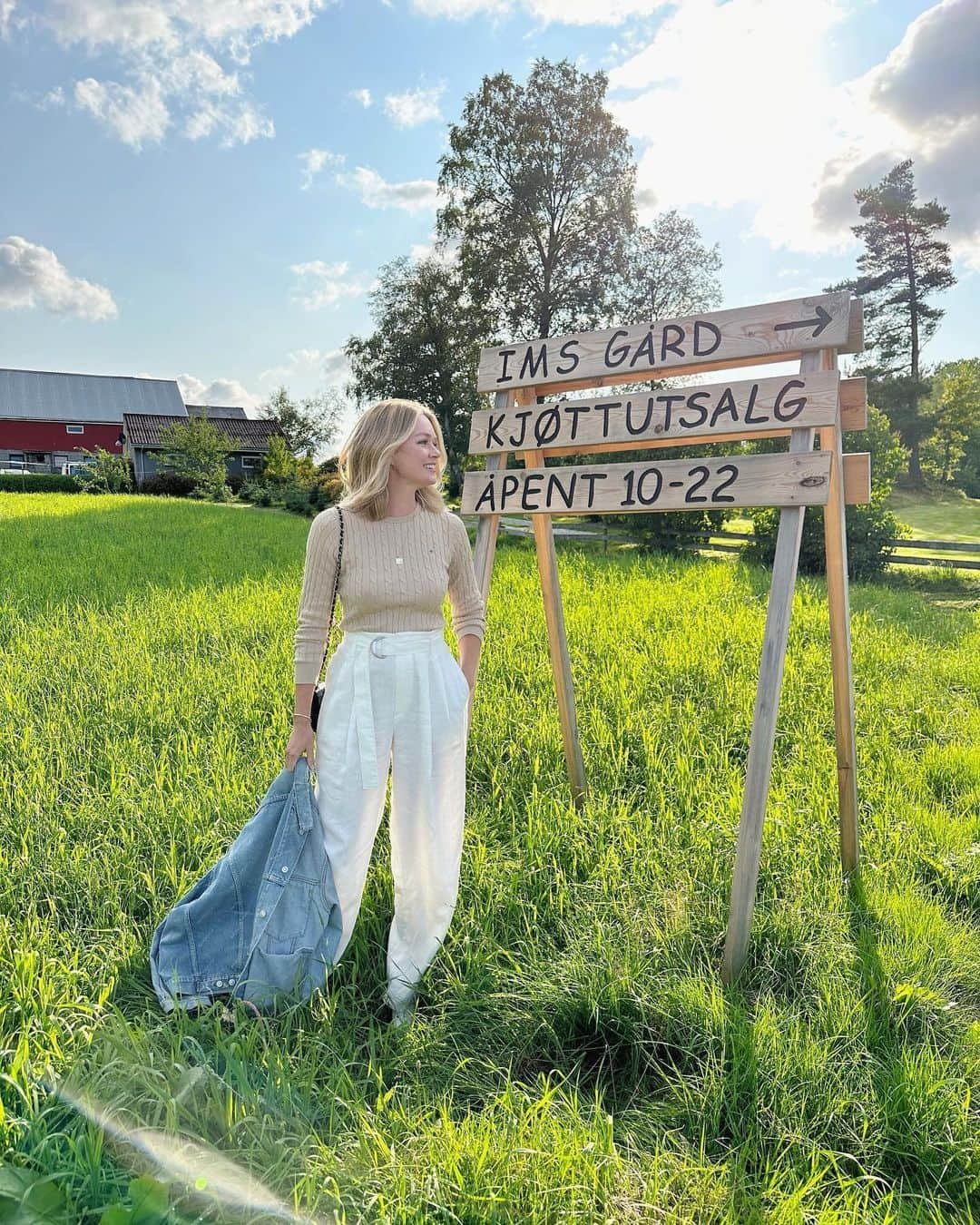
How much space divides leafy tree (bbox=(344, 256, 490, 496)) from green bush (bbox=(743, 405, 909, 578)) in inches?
705

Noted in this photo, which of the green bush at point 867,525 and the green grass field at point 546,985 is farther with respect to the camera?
the green bush at point 867,525

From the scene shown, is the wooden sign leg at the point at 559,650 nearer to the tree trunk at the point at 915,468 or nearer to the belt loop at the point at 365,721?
the belt loop at the point at 365,721

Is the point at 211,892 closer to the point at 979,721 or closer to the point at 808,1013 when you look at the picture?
the point at 808,1013

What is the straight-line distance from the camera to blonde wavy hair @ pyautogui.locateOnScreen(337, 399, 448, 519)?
258cm

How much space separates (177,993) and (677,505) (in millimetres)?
2410

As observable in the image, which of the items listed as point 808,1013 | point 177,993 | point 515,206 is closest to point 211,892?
point 177,993

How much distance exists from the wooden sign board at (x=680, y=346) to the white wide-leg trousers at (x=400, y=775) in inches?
53.8

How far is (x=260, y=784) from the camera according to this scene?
3865 mm

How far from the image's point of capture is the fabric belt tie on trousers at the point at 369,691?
2.59m

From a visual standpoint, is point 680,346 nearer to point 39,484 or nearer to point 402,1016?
point 402,1016

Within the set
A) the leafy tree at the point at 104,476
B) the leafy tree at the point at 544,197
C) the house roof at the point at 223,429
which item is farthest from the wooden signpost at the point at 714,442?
the house roof at the point at 223,429

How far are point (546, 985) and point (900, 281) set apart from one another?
4003 centimetres

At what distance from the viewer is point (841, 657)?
130 inches

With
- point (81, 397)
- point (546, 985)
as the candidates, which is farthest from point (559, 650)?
point (81, 397)
